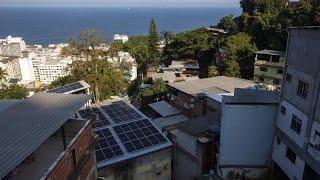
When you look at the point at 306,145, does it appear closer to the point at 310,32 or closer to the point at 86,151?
the point at 310,32

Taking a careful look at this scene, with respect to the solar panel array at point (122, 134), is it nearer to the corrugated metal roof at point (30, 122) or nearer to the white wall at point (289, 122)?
the corrugated metal roof at point (30, 122)

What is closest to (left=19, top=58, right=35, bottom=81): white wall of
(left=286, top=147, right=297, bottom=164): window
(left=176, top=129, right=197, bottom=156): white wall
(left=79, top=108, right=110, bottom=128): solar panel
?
(left=79, top=108, right=110, bottom=128): solar panel

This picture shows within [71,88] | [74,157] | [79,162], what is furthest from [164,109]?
[74,157]

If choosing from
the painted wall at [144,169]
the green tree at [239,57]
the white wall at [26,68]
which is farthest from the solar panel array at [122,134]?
the white wall at [26,68]

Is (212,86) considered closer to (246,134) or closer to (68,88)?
(246,134)

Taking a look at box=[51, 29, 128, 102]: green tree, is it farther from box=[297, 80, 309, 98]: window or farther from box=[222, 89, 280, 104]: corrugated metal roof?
box=[297, 80, 309, 98]: window
